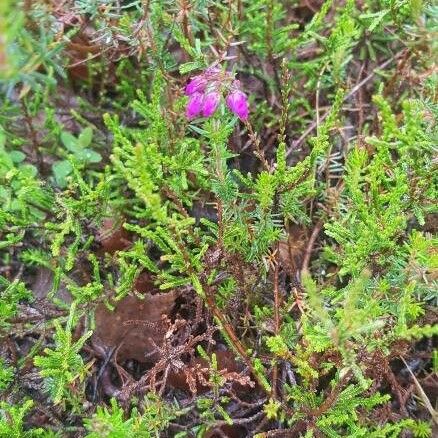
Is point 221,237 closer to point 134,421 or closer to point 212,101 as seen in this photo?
point 212,101

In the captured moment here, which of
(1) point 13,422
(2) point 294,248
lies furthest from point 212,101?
(1) point 13,422

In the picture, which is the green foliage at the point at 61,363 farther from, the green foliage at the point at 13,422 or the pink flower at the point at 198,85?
the pink flower at the point at 198,85

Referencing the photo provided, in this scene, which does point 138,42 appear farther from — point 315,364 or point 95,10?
point 315,364

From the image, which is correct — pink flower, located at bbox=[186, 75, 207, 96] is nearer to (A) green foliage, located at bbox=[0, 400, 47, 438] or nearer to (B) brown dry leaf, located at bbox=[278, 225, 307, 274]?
(B) brown dry leaf, located at bbox=[278, 225, 307, 274]

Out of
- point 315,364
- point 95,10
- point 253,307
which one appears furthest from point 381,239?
point 95,10

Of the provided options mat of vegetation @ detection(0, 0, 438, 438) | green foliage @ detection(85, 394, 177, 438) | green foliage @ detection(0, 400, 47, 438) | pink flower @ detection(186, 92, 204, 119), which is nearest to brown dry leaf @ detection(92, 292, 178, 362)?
mat of vegetation @ detection(0, 0, 438, 438)

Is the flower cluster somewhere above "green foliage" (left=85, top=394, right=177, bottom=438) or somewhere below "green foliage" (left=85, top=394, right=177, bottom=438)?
above

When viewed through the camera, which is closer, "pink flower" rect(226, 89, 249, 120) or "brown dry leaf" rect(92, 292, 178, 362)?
"pink flower" rect(226, 89, 249, 120)

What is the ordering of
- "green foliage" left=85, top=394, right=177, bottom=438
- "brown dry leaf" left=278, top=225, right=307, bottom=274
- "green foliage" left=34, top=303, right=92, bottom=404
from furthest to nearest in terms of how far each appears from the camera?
"brown dry leaf" left=278, top=225, right=307, bottom=274
"green foliage" left=34, top=303, right=92, bottom=404
"green foliage" left=85, top=394, right=177, bottom=438
